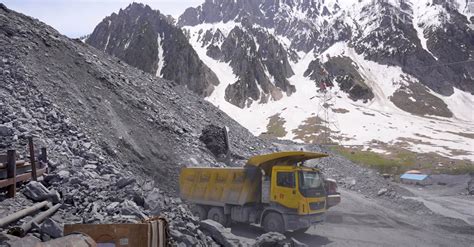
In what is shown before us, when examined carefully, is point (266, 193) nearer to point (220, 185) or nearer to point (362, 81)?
point (220, 185)

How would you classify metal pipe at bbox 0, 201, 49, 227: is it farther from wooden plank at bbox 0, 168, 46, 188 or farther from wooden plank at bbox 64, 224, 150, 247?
wooden plank at bbox 64, 224, 150, 247

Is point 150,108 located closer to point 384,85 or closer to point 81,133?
point 81,133

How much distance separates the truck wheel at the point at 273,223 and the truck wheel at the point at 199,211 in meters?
3.32

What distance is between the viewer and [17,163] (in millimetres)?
10172

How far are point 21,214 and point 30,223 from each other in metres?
0.52

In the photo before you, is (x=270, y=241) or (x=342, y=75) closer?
(x=270, y=241)

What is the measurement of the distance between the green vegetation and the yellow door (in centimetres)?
4857

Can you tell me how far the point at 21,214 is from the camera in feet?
26.8

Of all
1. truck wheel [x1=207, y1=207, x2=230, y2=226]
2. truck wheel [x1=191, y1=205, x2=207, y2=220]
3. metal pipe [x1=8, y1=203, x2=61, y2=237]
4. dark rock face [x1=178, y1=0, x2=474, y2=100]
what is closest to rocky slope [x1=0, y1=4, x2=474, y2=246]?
metal pipe [x1=8, y1=203, x2=61, y2=237]

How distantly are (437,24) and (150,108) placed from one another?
7618 inches

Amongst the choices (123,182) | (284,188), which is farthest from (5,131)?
(284,188)

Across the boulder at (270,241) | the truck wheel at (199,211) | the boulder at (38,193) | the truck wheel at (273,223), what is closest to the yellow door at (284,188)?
the truck wheel at (273,223)

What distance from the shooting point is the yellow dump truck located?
14812mm

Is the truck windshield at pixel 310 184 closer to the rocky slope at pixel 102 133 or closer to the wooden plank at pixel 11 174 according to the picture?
the rocky slope at pixel 102 133
